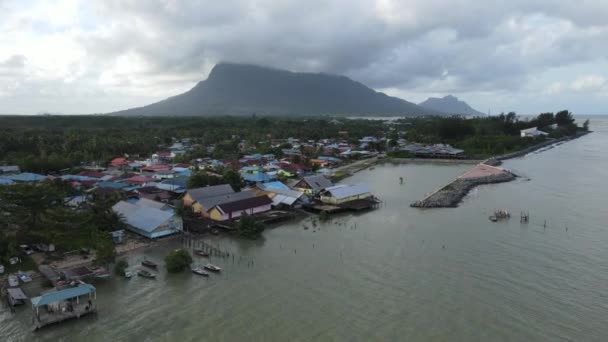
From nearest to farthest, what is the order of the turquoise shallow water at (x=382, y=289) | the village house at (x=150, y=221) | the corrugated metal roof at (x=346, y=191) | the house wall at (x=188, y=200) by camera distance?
1. the turquoise shallow water at (x=382, y=289)
2. the village house at (x=150, y=221)
3. the house wall at (x=188, y=200)
4. the corrugated metal roof at (x=346, y=191)

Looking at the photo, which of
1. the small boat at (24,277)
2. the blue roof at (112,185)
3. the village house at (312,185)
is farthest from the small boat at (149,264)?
the village house at (312,185)

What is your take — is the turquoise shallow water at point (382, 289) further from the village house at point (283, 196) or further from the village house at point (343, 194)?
the village house at point (343, 194)

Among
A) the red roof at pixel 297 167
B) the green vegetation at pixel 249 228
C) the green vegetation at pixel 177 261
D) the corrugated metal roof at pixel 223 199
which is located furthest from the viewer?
the red roof at pixel 297 167

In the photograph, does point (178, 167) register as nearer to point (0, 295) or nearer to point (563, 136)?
point (0, 295)

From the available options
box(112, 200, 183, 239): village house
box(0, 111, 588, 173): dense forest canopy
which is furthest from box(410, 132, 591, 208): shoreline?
box(0, 111, 588, 173): dense forest canopy

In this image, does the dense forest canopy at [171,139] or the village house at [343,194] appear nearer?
the village house at [343,194]

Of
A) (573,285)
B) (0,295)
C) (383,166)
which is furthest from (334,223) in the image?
(383,166)

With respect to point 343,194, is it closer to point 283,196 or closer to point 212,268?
point 283,196

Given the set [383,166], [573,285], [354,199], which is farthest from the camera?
[383,166]
